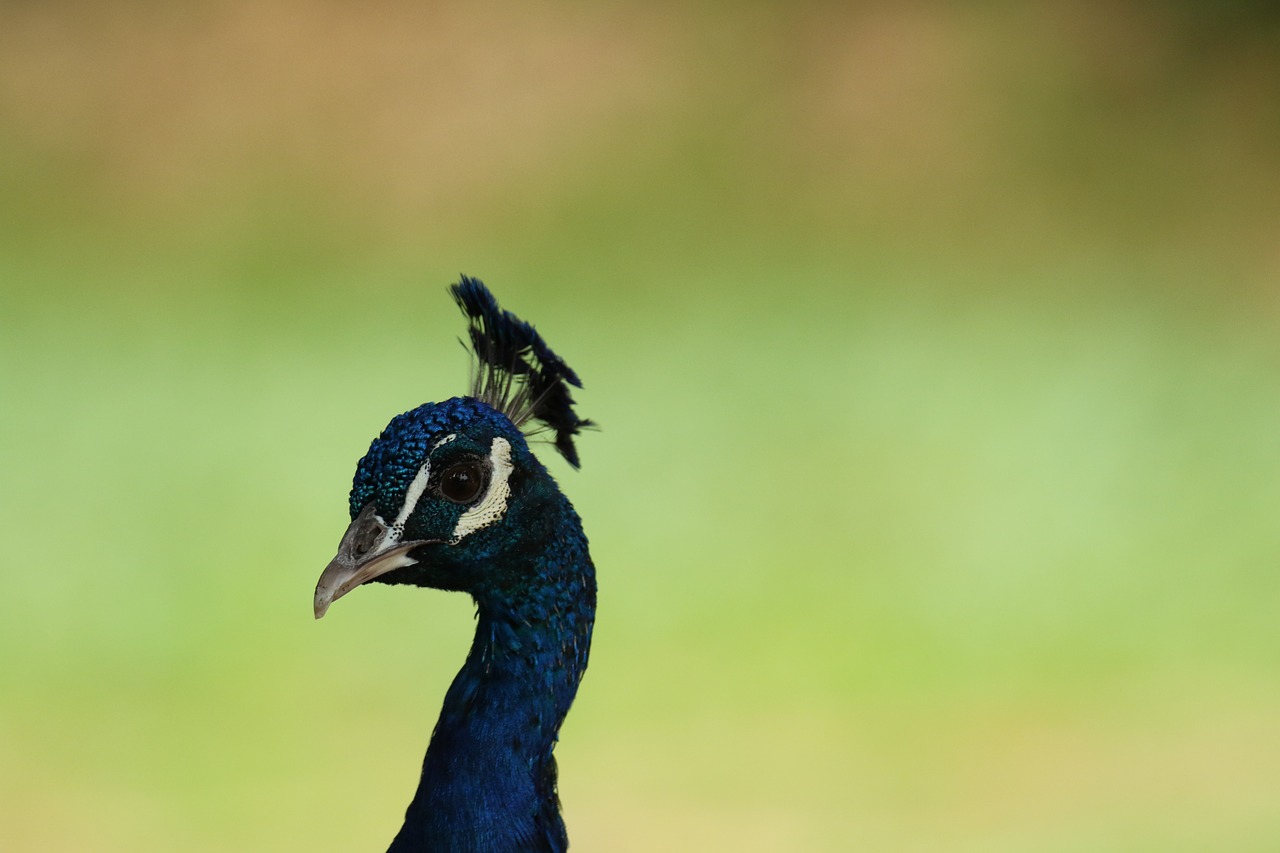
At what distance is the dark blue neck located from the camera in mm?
1396

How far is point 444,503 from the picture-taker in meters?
1.32

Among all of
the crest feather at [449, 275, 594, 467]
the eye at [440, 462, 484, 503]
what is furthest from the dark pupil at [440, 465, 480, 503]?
the crest feather at [449, 275, 594, 467]

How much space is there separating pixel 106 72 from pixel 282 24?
459mm

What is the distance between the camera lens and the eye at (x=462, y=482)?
132 centimetres

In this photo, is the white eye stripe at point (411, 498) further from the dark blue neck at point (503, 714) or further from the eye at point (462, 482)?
the dark blue neck at point (503, 714)

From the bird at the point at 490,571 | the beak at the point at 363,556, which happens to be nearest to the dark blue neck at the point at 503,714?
the bird at the point at 490,571

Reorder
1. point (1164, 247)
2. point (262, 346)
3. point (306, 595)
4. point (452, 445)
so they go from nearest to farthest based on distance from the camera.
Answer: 1. point (452, 445)
2. point (306, 595)
3. point (262, 346)
4. point (1164, 247)

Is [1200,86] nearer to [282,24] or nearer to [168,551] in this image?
[282,24]

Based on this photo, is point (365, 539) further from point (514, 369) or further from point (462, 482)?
point (514, 369)

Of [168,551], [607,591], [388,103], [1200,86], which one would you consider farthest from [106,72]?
[1200,86]

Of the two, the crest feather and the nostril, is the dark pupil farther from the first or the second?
the crest feather

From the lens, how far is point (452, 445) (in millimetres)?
1316

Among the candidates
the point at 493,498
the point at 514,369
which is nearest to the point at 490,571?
the point at 493,498

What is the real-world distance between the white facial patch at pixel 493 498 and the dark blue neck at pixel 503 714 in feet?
0.23
